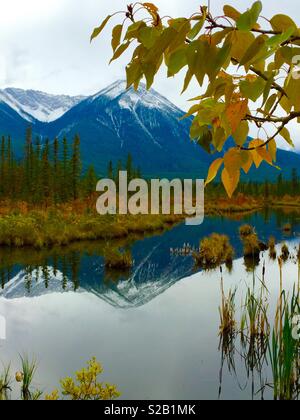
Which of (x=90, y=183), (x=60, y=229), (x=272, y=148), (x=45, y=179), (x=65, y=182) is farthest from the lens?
(x=90, y=183)

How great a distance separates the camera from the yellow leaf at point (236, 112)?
3.43 feet

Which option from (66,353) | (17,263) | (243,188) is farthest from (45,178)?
(243,188)

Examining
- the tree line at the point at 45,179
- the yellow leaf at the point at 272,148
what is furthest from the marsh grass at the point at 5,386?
the tree line at the point at 45,179

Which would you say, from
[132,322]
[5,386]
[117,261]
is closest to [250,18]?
[5,386]

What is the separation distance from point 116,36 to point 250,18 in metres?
0.37

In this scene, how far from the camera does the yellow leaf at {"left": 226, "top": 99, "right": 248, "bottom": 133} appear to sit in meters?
1.05

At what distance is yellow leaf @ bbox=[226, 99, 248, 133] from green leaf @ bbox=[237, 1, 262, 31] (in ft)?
0.88

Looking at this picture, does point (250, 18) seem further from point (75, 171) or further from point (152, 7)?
point (75, 171)

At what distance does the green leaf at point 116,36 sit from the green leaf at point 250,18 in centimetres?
35

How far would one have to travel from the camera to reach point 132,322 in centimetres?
993

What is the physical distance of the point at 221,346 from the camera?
24.9 ft

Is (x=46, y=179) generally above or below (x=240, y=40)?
above

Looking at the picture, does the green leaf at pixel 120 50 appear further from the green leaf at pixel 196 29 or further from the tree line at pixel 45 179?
the tree line at pixel 45 179

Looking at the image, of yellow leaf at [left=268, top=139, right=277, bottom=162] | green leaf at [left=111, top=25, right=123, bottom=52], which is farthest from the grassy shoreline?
green leaf at [left=111, top=25, right=123, bottom=52]
